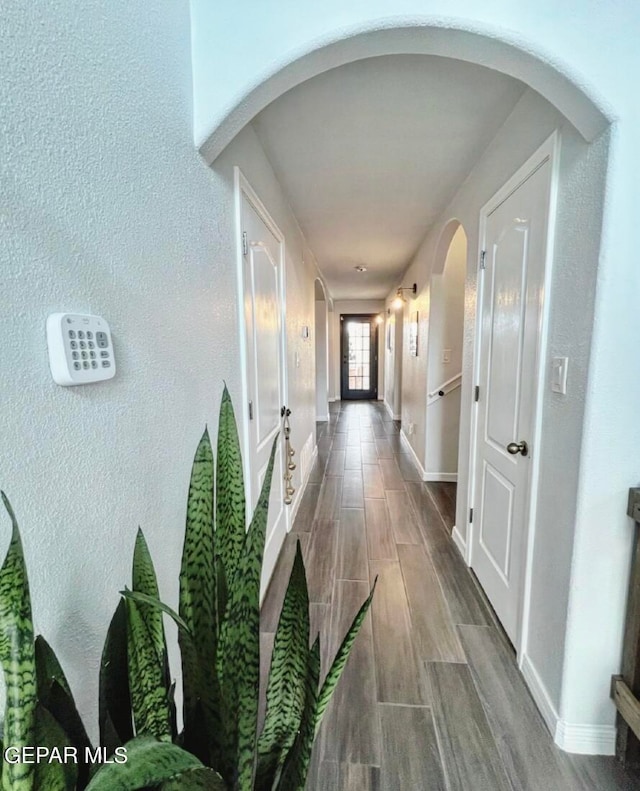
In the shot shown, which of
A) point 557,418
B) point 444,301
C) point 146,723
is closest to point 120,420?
point 146,723

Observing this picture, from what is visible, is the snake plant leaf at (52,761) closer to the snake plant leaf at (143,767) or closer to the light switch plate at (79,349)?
the snake plant leaf at (143,767)

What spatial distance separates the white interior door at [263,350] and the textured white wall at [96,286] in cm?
53

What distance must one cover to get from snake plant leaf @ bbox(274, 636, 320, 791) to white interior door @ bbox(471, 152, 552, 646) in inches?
45.4

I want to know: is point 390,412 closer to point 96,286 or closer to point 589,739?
point 589,739

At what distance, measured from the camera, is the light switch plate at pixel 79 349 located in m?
0.58

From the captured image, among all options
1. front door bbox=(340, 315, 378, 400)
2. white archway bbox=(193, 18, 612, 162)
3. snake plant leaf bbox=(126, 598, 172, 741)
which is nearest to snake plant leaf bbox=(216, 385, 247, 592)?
snake plant leaf bbox=(126, 598, 172, 741)

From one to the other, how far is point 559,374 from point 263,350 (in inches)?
51.6

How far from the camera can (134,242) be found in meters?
0.78

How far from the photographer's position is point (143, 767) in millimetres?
373

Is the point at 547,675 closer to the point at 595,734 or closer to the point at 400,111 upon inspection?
the point at 595,734

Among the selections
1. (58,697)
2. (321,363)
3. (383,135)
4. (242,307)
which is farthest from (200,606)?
(321,363)

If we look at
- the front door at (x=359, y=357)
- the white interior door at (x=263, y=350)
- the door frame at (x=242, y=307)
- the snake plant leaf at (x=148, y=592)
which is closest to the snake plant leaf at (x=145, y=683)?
the snake plant leaf at (x=148, y=592)

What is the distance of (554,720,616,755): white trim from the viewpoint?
1.14m

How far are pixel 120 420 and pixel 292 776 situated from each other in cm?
70
